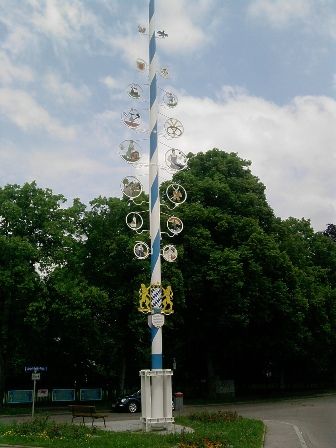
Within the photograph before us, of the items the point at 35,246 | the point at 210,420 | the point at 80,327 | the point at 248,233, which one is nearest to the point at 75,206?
the point at 35,246

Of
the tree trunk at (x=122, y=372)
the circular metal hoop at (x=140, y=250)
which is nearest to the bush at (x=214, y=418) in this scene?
the circular metal hoop at (x=140, y=250)

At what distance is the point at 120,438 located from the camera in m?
15.3

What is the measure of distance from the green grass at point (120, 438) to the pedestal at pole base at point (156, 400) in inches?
47.1

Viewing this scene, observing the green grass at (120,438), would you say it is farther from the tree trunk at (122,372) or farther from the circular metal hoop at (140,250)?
the tree trunk at (122,372)

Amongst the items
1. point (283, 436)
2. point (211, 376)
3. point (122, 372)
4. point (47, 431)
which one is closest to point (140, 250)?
point (47, 431)

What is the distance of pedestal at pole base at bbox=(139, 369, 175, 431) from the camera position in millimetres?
19234

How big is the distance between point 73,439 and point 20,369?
26.4m

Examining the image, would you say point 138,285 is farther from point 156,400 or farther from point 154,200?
point 156,400

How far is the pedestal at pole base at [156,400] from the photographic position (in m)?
19.2

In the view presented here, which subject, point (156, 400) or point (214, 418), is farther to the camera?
point (214, 418)

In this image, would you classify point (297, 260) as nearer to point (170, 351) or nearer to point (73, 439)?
point (170, 351)

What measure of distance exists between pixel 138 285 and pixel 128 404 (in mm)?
7121

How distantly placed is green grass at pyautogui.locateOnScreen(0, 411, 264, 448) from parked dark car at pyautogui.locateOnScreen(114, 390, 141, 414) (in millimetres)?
14590

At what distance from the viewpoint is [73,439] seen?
1514 centimetres
